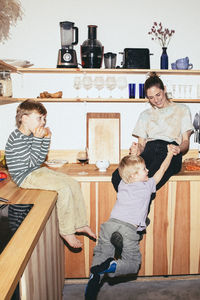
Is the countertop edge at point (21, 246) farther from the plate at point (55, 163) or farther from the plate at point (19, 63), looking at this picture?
the plate at point (19, 63)

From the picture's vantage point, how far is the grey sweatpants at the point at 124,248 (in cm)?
204

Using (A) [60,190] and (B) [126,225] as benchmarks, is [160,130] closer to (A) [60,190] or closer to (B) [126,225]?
(B) [126,225]

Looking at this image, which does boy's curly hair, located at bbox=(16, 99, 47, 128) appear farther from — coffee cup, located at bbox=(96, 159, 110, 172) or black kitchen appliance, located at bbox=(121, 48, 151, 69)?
black kitchen appliance, located at bbox=(121, 48, 151, 69)

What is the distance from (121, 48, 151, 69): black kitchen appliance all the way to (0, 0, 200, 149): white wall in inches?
8.8

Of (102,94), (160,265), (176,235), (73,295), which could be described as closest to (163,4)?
(102,94)

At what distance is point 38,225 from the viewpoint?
4.75 ft

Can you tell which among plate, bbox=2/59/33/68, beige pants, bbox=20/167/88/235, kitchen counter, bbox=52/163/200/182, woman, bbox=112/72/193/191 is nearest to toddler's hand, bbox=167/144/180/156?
woman, bbox=112/72/193/191

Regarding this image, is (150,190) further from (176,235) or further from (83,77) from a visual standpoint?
(83,77)

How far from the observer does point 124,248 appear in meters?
2.07

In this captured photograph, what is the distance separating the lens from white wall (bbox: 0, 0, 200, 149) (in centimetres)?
308

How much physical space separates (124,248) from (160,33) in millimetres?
2113

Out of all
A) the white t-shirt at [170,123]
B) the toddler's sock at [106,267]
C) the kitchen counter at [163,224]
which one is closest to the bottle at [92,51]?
the white t-shirt at [170,123]

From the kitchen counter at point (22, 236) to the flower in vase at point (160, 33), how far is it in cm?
198

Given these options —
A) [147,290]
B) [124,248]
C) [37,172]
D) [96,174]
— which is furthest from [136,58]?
[147,290]
